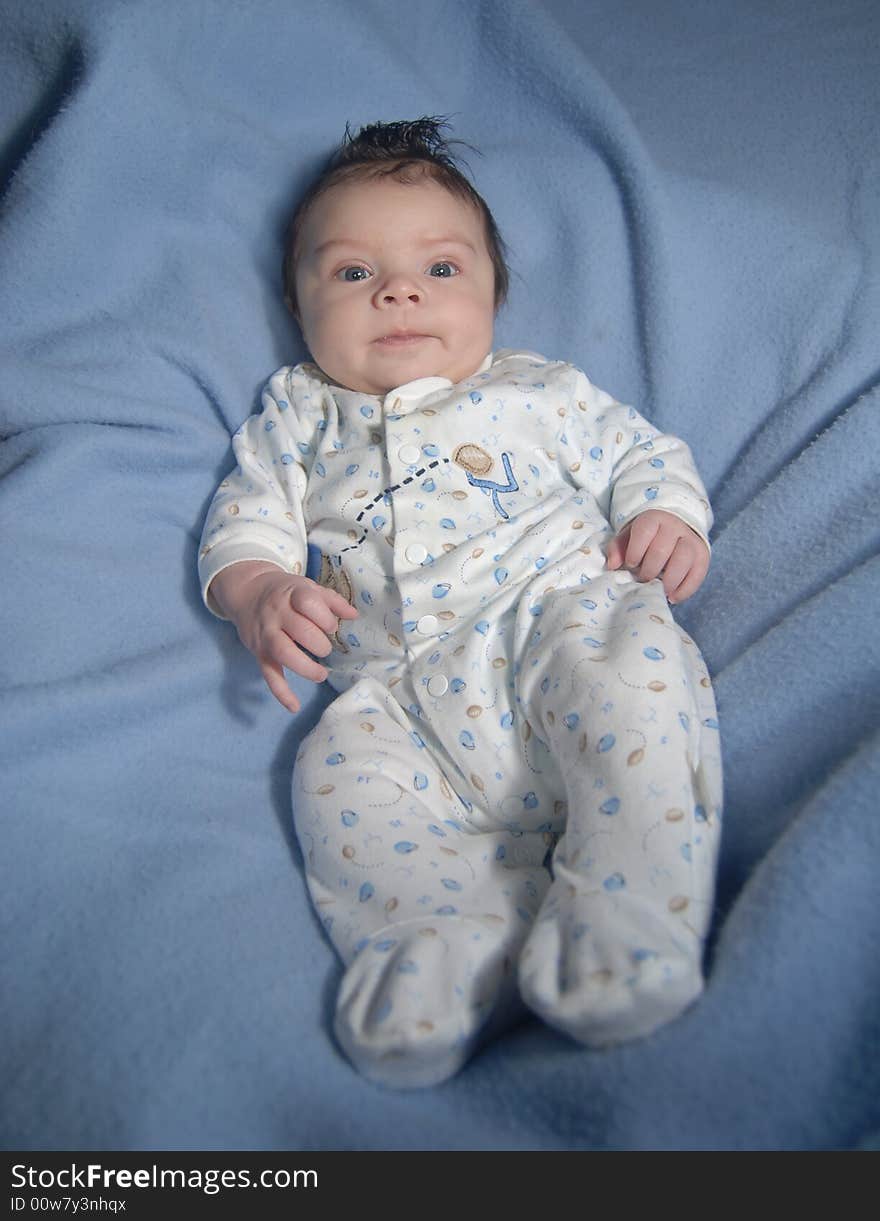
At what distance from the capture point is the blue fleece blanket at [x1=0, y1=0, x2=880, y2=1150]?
0.89 metres

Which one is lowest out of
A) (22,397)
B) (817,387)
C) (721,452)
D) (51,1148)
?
(51,1148)

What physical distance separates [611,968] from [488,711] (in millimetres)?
404

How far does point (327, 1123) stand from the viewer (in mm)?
896

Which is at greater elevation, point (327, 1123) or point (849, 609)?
point (849, 609)

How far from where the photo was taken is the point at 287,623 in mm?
1208

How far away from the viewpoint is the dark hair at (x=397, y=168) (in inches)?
58.1

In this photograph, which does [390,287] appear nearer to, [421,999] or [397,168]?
[397,168]

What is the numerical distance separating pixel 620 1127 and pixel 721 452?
988 millimetres

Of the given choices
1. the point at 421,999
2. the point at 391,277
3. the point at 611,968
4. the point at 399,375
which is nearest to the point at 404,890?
the point at 421,999

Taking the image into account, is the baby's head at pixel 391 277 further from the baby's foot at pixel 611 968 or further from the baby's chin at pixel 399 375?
the baby's foot at pixel 611 968

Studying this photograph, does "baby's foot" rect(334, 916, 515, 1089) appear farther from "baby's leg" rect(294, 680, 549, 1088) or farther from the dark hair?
the dark hair

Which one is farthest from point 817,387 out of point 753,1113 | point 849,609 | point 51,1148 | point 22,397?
point 51,1148

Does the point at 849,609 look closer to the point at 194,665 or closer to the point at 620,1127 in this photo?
the point at 620,1127

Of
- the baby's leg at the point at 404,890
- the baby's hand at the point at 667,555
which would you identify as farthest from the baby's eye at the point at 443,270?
the baby's leg at the point at 404,890
